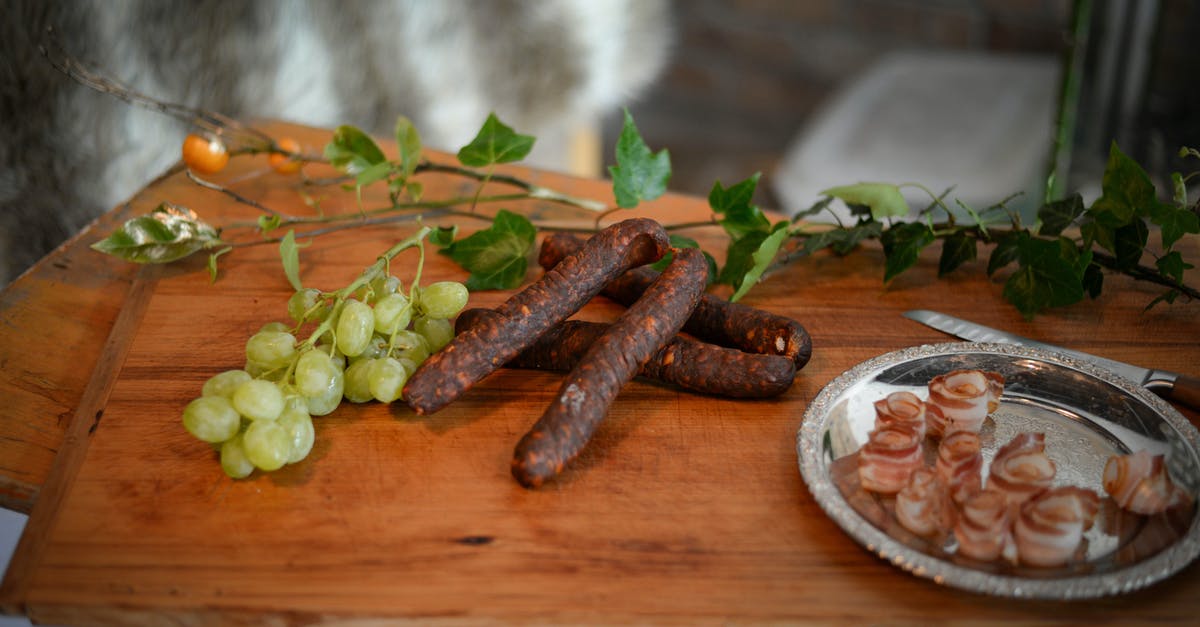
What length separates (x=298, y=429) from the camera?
2.30 feet

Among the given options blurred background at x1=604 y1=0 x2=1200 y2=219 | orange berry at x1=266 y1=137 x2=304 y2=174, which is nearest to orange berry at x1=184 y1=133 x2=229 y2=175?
orange berry at x1=266 y1=137 x2=304 y2=174

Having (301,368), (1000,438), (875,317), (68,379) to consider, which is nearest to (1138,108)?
(875,317)

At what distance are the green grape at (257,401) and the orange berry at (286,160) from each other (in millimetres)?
542

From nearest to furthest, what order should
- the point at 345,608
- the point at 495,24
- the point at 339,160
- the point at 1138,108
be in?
the point at 345,608, the point at 339,160, the point at 1138,108, the point at 495,24

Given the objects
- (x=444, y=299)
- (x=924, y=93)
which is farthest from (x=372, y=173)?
(x=924, y=93)

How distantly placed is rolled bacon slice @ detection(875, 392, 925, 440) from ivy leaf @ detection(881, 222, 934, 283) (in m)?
0.25

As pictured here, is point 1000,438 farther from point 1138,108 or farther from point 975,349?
point 1138,108

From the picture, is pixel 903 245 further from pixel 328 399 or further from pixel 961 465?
pixel 328 399

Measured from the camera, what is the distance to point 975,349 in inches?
31.9

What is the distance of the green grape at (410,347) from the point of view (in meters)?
0.79

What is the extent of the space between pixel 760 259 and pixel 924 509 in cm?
31

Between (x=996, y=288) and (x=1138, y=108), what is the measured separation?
917 mm

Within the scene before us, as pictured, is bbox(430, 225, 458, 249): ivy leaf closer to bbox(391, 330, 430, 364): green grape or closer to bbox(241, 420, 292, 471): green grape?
bbox(391, 330, 430, 364): green grape

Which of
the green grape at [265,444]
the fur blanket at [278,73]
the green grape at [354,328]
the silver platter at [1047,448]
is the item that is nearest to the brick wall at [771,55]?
the fur blanket at [278,73]
